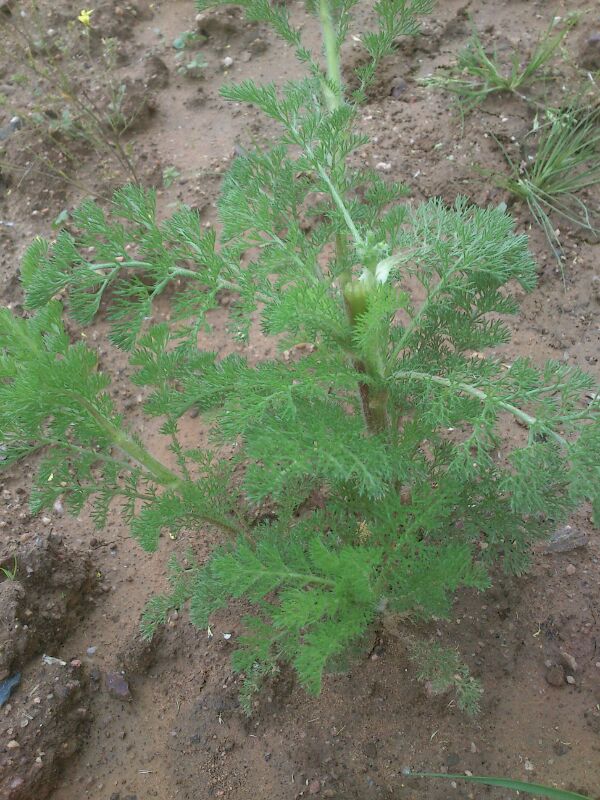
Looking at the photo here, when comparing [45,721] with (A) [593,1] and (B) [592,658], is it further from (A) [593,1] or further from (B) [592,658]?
(A) [593,1]

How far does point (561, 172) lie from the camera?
2.74 meters

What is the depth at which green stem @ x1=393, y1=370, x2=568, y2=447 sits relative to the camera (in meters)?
1.33

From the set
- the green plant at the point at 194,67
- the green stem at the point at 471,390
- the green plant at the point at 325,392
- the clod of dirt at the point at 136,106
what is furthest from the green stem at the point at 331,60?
the green plant at the point at 194,67

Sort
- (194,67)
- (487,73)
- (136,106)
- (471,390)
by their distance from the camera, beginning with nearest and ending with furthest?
(471,390)
(487,73)
(136,106)
(194,67)

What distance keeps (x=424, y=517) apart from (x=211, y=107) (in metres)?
2.72

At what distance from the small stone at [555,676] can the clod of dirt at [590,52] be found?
2592mm

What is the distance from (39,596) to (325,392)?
1101mm

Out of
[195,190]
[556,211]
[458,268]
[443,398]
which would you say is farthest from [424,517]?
[195,190]

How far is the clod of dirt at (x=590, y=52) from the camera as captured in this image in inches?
117

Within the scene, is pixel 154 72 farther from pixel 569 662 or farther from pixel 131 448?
pixel 569 662

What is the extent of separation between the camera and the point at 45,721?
5.78ft

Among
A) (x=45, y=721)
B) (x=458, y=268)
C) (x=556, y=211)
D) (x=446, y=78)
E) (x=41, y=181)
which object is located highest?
(x=41, y=181)

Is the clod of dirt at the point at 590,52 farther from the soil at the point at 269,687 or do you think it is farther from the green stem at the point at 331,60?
the green stem at the point at 331,60

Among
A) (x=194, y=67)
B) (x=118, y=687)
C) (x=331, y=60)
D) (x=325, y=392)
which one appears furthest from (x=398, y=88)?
(x=118, y=687)
